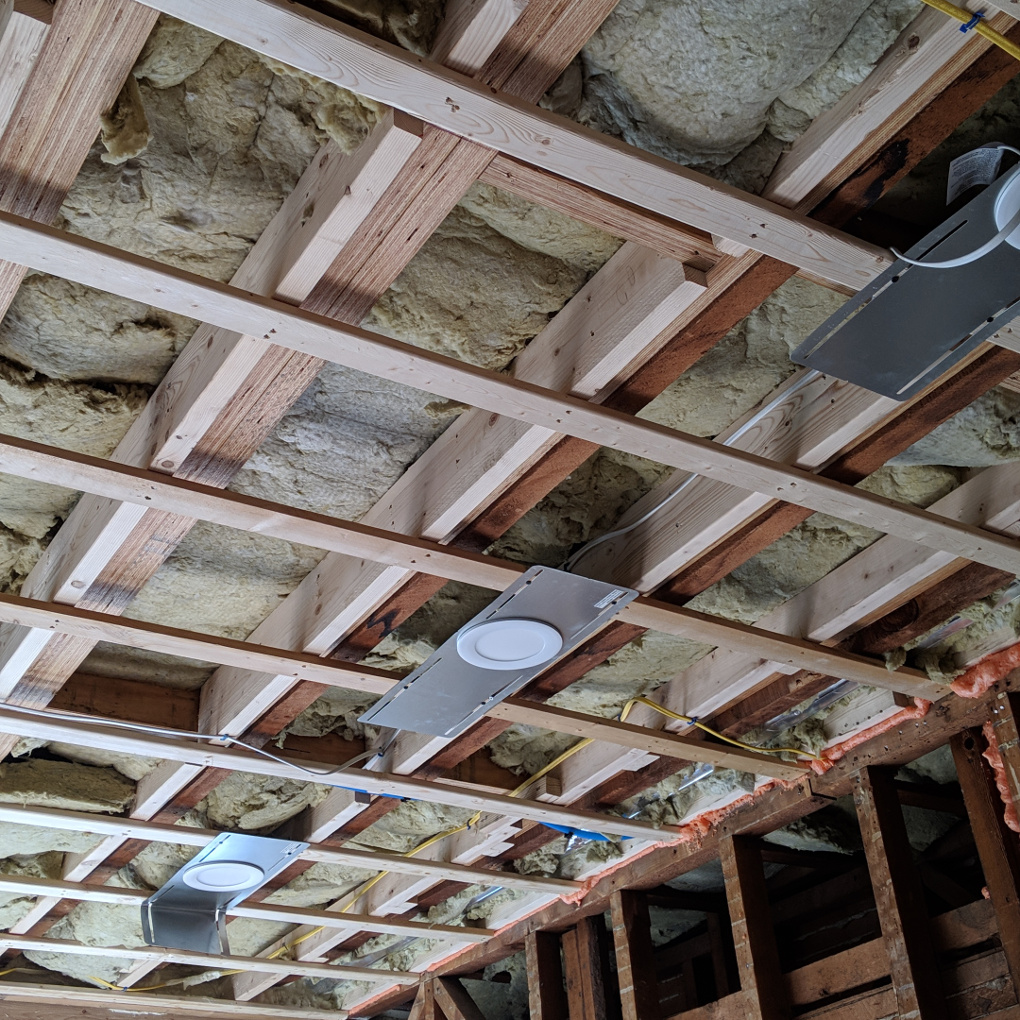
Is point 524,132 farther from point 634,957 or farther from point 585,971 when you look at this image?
point 585,971

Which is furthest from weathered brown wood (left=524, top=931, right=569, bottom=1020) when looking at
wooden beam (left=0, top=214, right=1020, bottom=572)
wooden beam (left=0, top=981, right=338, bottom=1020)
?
wooden beam (left=0, top=214, right=1020, bottom=572)

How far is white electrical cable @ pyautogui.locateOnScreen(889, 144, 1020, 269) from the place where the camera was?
152 cm

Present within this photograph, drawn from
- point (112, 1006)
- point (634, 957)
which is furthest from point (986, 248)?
point (112, 1006)

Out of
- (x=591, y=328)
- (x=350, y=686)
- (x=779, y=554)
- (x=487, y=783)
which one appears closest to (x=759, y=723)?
(x=779, y=554)

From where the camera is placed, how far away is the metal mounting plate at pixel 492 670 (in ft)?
7.12

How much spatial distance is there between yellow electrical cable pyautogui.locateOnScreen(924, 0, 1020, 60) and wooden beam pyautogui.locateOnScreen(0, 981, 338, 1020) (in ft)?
15.2

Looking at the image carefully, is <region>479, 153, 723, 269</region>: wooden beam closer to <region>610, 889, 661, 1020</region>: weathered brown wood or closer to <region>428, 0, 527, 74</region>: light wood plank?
<region>428, 0, 527, 74</region>: light wood plank

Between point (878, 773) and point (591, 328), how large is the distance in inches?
68.3

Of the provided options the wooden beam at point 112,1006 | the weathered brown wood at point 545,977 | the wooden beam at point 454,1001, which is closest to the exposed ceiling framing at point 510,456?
the weathered brown wood at point 545,977

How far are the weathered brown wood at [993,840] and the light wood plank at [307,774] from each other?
1.01m

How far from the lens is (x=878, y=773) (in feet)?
9.82

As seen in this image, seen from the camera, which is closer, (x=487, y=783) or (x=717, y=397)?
(x=717, y=397)

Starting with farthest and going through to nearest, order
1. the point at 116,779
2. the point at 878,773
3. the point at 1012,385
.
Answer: the point at 116,779, the point at 878,773, the point at 1012,385

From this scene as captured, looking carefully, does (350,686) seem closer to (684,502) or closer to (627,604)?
(627,604)
